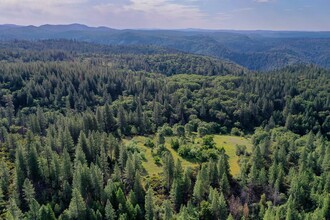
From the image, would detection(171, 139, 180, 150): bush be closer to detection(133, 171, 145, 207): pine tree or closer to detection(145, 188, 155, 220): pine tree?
detection(133, 171, 145, 207): pine tree

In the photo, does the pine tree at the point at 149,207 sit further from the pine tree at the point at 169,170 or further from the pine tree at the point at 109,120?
the pine tree at the point at 109,120

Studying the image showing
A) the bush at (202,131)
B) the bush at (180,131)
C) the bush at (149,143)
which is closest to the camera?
the bush at (149,143)

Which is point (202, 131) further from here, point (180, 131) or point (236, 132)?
point (236, 132)

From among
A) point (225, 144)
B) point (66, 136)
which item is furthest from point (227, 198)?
point (66, 136)

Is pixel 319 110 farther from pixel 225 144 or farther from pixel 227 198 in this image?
pixel 227 198

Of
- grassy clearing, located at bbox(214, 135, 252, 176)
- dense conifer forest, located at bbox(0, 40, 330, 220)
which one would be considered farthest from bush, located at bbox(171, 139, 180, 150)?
grassy clearing, located at bbox(214, 135, 252, 176)

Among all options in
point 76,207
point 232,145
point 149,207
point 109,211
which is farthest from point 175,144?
point 76,207

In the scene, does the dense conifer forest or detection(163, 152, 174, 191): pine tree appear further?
detection(163, 152, 174, 191): pine tree

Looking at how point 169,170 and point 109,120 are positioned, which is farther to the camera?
point 109,120

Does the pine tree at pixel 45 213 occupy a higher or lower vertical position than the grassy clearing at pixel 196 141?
higher

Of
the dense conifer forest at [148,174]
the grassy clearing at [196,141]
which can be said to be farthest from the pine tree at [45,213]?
the grassy clearing at [196,141]

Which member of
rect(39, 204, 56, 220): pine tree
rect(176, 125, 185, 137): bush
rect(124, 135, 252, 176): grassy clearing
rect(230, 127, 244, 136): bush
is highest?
rect(39, 204, 56, 220): pine tree
